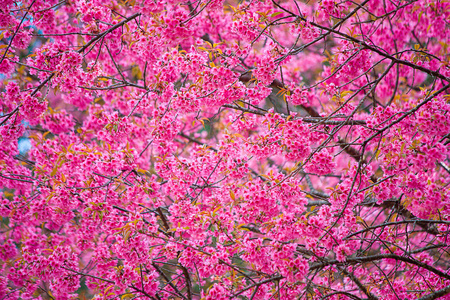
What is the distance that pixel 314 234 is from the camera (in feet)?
9.53

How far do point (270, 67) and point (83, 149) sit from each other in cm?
230

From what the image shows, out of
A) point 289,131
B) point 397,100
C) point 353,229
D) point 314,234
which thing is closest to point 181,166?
point 289,131

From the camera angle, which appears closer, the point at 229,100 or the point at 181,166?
the point at 229,100

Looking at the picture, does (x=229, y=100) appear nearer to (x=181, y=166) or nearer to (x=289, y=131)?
(x=289, y=131)

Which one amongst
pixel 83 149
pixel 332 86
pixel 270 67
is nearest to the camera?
pixel 270 67

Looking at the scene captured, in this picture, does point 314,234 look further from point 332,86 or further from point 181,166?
point 332,86

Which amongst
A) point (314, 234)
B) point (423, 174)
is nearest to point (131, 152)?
point (314, 234)

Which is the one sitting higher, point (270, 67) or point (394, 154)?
point (270, 67)

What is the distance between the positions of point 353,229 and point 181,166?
2046 mm

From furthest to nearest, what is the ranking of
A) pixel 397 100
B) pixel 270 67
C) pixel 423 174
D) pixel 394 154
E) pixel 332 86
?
pixel 397 100 → pixel 332 86 → pixel 270 67 → pixel 423 174 → pixel 394 154

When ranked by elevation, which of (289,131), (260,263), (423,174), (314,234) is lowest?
(260,263)

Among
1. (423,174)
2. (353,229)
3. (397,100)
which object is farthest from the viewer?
(397,100)

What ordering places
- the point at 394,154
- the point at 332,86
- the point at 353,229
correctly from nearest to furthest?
1. the point at 394,154
2. the point at 353,229
3. the point at 332,86

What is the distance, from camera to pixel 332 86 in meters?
3.79
